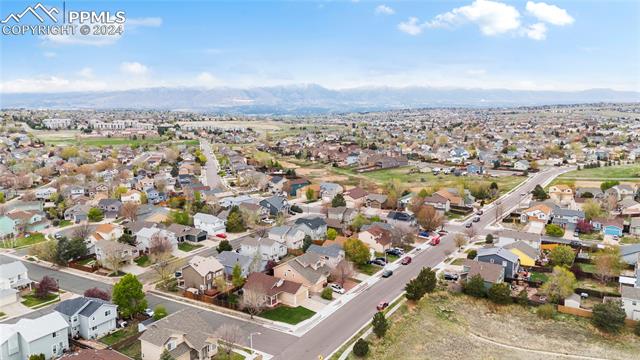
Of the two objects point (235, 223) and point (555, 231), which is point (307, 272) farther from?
point (555, 231)

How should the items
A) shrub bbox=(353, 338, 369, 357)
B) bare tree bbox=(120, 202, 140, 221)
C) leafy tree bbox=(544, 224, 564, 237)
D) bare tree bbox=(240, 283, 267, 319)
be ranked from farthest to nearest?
bare tree bbox=(120, 202, 140, 221)
leafy tree bbox=(544, 224, 564, 237)
bare tree bbox=(240, 283, 267, 319)
shrub bbox=(353, 338, 369, 357)

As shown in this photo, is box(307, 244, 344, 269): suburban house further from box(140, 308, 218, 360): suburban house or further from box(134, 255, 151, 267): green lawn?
box(134, 255, 151, 267): green lawn

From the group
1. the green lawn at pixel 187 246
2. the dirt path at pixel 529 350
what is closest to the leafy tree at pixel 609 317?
the dirt path at pixel 529 350

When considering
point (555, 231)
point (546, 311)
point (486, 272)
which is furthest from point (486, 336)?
point (555, 231)

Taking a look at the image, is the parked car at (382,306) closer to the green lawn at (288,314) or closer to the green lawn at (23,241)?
the green lawn at (288,314)

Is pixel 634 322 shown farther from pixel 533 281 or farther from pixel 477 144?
pixel 477 144

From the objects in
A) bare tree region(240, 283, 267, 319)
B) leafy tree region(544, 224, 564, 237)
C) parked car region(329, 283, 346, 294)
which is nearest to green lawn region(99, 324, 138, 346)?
bare tree region(240, 283, 267, 319)
